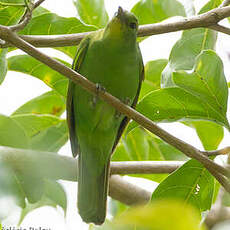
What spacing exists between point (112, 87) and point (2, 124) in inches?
29.1

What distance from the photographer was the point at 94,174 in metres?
2.99

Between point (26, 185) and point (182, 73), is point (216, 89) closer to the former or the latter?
point (182, 73)

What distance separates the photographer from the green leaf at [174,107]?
7.28ft

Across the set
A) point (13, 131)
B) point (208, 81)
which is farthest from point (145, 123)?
point (13, 131)

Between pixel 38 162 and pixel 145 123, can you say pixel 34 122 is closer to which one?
pixel 38 162

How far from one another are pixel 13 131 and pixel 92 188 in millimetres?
676

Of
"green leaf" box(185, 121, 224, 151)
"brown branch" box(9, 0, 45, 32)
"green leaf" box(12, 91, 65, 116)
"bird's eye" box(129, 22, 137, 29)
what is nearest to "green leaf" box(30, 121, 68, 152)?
"green leaf" box(12, 91, 65, 116)

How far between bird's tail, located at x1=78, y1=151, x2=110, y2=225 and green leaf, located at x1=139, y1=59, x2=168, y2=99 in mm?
704

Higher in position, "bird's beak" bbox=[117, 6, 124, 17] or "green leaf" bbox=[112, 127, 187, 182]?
"bird's beak" bbox=[117, 6, 124, 17]

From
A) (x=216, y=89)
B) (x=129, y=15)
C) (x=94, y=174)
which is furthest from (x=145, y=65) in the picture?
(x=216, y=89)

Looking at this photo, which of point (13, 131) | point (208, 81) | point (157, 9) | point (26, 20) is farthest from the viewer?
point (157, 9)

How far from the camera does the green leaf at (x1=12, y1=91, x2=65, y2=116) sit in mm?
3445

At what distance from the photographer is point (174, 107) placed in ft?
7.46

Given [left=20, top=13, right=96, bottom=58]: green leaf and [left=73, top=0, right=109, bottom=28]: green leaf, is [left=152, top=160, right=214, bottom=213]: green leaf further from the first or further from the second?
[left=73, top=0, right=109, bottom=28]: green leaf
